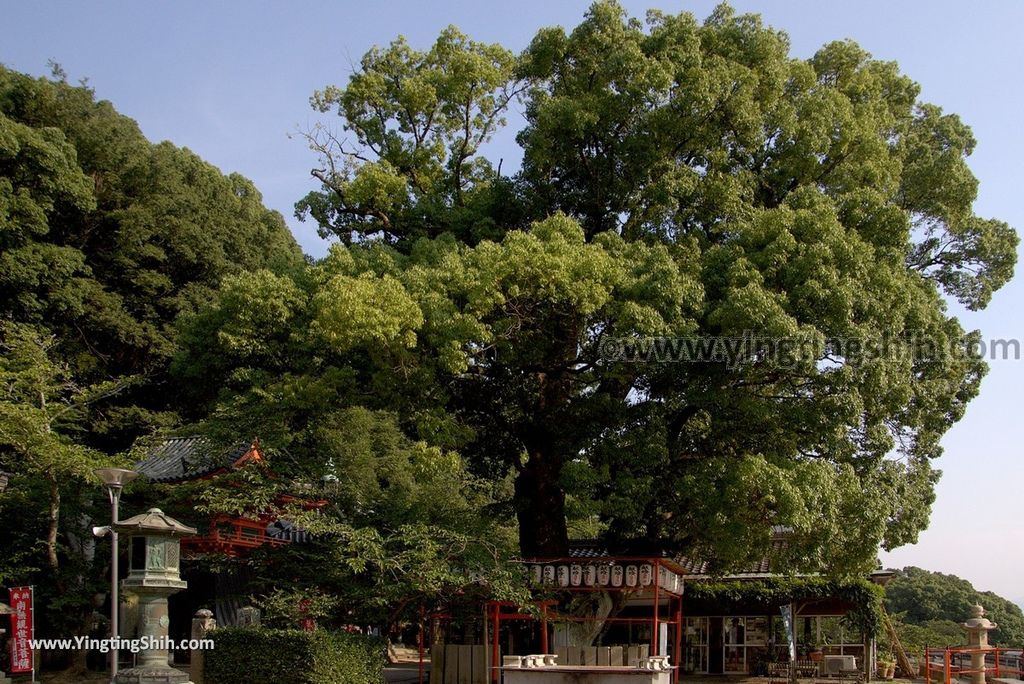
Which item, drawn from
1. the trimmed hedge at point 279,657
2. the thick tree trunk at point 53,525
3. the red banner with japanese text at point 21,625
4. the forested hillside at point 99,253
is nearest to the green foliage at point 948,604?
the forested hillside at point 99,253

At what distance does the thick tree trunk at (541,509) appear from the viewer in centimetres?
1917

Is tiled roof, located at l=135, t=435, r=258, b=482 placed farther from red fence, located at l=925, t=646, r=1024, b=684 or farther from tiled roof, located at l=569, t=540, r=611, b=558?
red fence, located at l=925, t=646, r=1024, b=684

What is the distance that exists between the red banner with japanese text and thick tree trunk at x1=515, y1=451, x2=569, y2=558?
8.58 metres

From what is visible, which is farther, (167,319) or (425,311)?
(167,319)

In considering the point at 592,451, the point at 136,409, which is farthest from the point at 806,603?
the point at 136,409

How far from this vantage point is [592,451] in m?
17.8

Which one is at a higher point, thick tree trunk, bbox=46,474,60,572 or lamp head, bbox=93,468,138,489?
lamp head, bbox=93,468,138,489

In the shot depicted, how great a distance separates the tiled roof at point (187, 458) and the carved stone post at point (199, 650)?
2.77m

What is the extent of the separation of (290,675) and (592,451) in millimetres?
6320

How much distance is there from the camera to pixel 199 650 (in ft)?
50.6

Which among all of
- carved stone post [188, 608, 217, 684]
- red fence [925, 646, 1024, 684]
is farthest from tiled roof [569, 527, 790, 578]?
carved stone post [188, 608, 217, 684]

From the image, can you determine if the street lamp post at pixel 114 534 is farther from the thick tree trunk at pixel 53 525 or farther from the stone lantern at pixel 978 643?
the stone lantern at pixel 978 643

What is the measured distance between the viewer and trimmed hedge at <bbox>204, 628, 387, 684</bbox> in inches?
583

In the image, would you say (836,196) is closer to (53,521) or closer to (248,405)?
(248,405)
